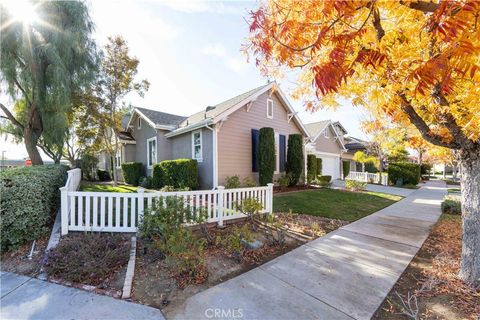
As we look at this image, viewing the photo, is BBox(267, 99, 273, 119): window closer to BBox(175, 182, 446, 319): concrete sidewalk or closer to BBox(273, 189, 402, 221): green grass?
BBox(273, 189, 402, 221): green grass

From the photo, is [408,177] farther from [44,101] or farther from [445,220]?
[44,101]

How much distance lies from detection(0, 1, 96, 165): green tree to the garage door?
19.1 meters

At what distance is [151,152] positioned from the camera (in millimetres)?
14969

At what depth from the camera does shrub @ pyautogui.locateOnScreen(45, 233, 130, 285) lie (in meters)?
3.31

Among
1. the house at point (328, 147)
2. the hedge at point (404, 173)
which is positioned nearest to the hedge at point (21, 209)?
the house at point (328, 147)

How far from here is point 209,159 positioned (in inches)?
425

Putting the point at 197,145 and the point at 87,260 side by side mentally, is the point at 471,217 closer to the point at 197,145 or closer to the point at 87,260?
the point at 87,260

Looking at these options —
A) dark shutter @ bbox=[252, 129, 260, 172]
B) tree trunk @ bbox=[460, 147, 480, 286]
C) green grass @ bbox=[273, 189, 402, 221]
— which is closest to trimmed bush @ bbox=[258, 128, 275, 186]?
dark shutter @ bbox=[252, 129, 260, 172]

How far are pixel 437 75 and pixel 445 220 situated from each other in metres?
7.46

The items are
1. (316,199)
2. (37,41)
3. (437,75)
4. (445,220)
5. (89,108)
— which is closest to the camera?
(437,75)

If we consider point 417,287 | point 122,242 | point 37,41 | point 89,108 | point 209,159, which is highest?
point 37,41

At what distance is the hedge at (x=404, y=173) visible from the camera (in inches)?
746

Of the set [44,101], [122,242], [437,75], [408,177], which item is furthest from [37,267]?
[408,177]

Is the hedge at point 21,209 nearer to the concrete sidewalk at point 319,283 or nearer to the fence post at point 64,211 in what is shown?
the fence post at point 64,211
